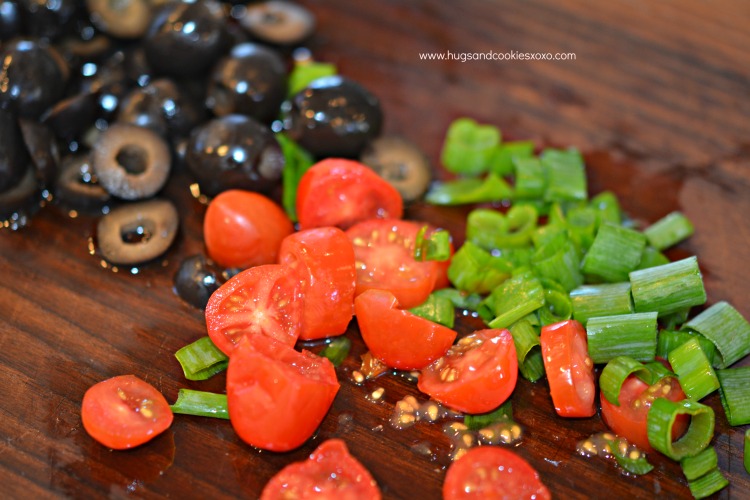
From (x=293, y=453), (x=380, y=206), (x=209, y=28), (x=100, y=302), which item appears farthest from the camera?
(x=209, y=28)

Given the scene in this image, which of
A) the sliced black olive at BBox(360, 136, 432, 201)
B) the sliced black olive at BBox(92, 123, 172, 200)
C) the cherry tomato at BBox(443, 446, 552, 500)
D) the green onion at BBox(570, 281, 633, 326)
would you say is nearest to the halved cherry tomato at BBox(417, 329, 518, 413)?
the cherry tomato at BBox(443, 446, 552, 500)

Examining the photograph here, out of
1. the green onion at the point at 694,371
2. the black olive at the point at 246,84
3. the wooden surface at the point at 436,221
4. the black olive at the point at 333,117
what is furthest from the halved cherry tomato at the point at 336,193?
the green onion at the point at 694,371

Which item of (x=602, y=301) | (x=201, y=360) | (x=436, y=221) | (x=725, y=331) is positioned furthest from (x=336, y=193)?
(x=725, y=331)

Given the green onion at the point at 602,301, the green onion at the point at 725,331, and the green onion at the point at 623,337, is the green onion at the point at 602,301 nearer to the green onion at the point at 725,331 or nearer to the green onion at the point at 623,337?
the green onion at the point at 623,337

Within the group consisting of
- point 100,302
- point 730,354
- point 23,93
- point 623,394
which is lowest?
point 100,302

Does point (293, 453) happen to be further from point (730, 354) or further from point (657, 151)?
point (657, 151)

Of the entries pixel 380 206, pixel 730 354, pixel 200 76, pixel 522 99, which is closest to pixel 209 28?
pixel 200 76
